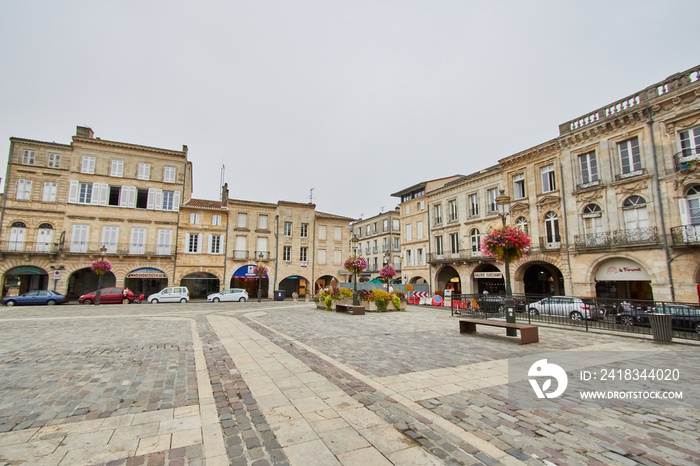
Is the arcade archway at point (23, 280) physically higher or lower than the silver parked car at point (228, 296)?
higher

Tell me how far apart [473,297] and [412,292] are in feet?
39.1

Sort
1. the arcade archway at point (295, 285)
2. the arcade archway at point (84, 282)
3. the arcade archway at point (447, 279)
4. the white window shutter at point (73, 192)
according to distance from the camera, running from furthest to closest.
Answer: the arcade archway at point (295, 285), the arcade archway at point (447, 279), the arcade archway at point (84, 282), the white window shutter at point (73, 192)

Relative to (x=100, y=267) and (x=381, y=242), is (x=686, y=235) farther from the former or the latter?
(x=100, y=267)

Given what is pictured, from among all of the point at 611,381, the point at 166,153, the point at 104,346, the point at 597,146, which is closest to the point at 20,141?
the point at 166,153

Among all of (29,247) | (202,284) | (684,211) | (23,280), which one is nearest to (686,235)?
(684,211)

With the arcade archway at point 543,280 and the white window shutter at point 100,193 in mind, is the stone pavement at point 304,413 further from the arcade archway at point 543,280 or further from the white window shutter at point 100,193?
the white window shutter at point 100,193

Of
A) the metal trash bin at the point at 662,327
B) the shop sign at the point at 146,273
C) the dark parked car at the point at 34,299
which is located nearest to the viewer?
the metal trash bin at the point at 662,327

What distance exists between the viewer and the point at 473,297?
16.8m

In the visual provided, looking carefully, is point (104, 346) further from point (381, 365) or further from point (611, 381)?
point (611, 381)

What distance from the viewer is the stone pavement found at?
3.09m

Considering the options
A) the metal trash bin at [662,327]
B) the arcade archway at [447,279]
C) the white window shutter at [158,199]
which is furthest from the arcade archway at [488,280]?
the white window shutter at [158,199]

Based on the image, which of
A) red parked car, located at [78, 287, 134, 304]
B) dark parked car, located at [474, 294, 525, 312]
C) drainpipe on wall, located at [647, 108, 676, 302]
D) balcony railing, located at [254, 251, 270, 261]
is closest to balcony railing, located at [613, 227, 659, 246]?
drainpipe on wall, located at [647, 108, 676, 302]

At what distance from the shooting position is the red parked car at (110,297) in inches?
977

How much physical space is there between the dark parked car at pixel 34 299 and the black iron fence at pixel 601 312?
28344 millimetres
